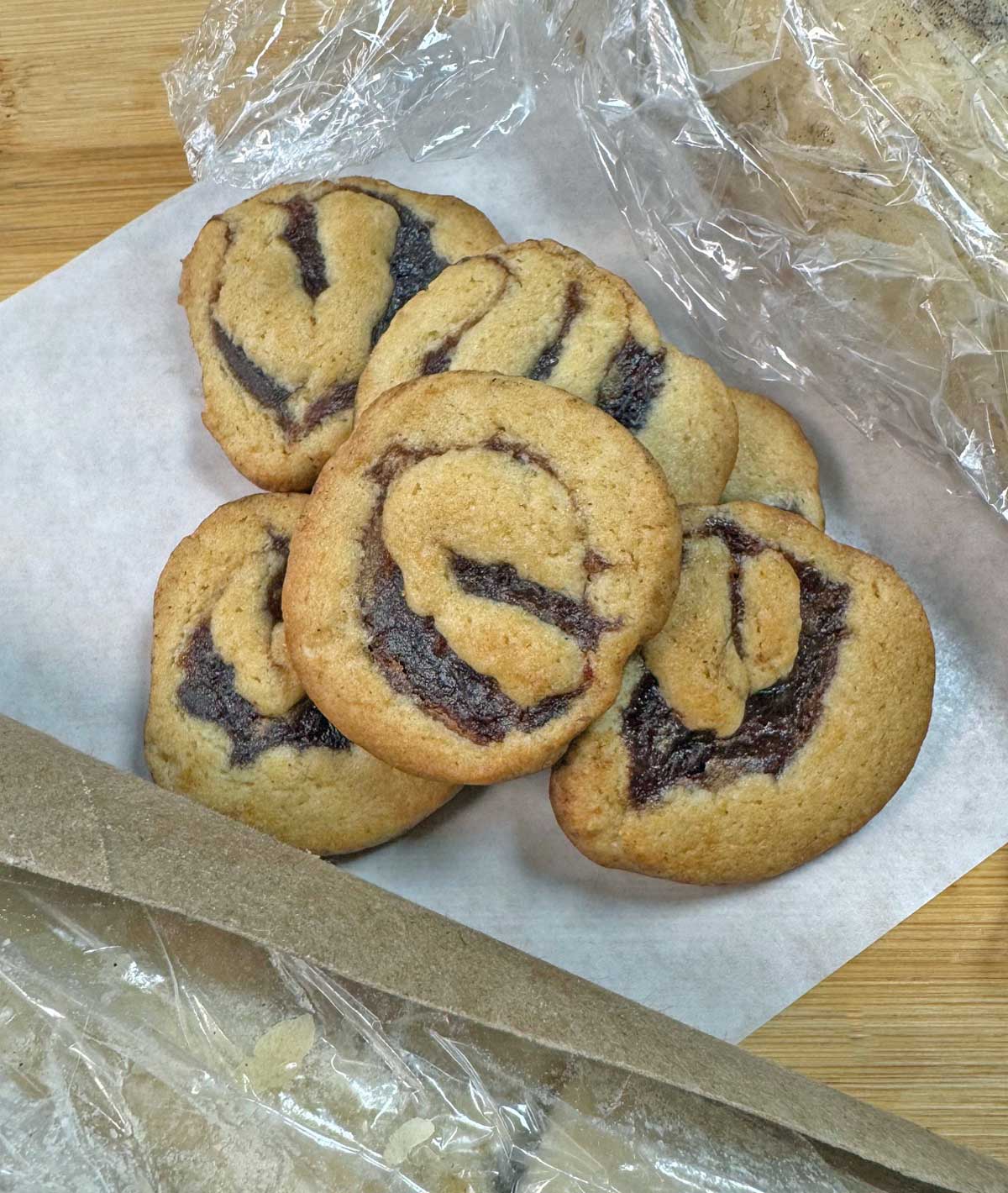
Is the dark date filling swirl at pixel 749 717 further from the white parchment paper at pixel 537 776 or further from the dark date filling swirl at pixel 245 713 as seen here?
the dark date filling swirl at pixel 245 713

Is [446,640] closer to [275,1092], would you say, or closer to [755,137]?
[275,1092]

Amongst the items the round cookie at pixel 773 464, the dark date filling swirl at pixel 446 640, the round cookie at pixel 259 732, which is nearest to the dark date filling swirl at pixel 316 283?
the round cookie at pixel 259 732

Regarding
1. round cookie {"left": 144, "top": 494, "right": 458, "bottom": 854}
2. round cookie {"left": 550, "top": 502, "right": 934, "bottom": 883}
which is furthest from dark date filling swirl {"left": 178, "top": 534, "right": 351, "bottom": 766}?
round cookie {"left": 550, "top": 502, "right": 934, "bottom": 883}

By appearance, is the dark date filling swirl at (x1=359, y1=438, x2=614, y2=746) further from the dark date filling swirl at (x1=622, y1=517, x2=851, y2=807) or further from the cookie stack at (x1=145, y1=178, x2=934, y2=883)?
the dark date filling swirl at (x1=622, y1=517, x2=851, y2=807)

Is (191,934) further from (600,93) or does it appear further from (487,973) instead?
(600,93)

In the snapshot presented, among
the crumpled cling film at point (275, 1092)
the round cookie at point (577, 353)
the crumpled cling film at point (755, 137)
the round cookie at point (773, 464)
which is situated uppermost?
the crumpled cling film at point (755, 137)

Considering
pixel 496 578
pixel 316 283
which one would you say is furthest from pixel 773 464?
pixel 316 283
